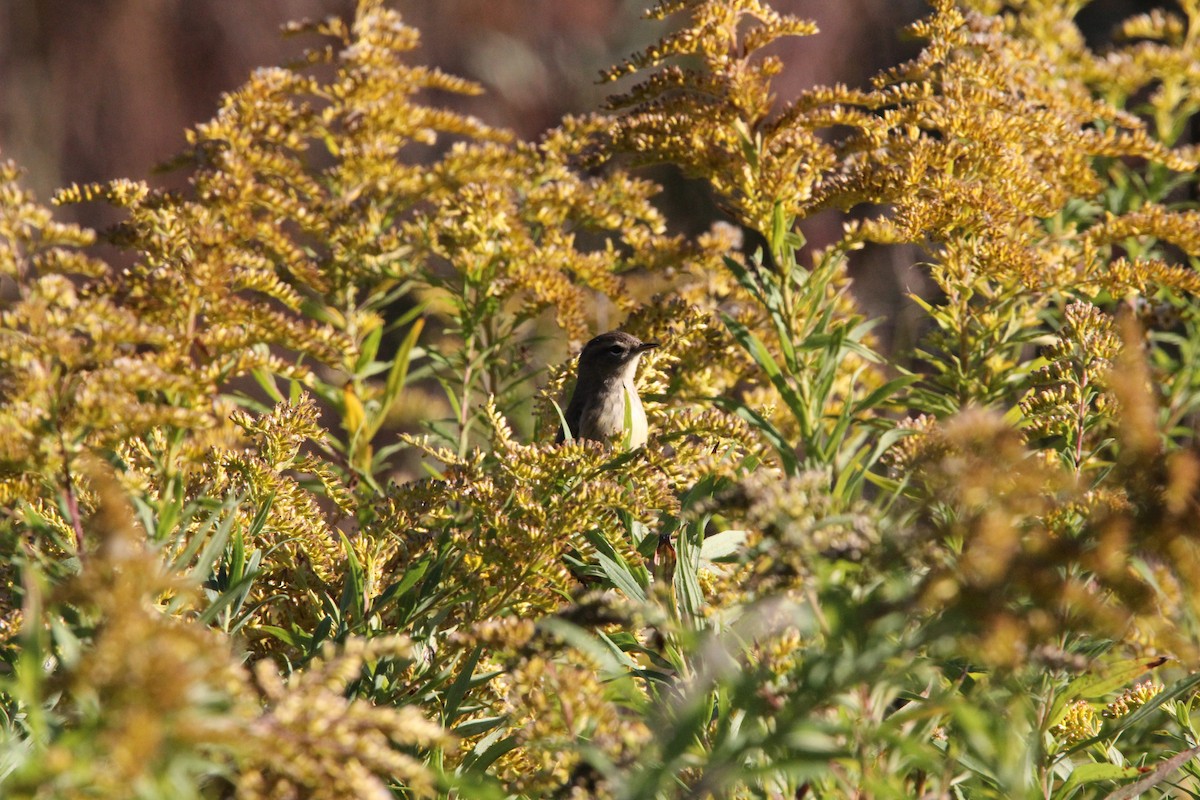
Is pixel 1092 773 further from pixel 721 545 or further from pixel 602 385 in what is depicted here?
pixel 602 385

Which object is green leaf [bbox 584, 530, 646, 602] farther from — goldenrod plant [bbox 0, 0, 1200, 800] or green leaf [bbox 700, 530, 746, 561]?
green leaf [bbox 700, 530, 746, 561]

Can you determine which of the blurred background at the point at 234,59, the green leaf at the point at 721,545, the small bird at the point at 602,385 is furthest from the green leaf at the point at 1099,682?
the blurred background at the point at 234,59

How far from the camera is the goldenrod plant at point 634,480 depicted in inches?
35.0

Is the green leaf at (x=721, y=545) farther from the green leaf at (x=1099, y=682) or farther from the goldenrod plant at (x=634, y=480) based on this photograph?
the green leaf at (x=1099, y=682)

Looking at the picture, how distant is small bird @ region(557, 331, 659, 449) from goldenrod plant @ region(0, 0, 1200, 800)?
0.29 meters

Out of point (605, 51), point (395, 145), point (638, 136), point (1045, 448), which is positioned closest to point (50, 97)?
point (605, 51)

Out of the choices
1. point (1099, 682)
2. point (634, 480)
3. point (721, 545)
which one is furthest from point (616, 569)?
point (1099, 682)

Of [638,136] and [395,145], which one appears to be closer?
[638,136]

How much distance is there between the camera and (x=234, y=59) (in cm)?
641

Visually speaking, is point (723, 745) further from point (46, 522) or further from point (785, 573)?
point (46, 522)

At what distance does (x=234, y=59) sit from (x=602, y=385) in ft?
13.9

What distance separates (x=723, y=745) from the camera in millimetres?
1144

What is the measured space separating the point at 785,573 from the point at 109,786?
0.54 m

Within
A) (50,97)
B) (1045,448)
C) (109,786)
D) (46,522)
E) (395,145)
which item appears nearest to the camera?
(109,786)
